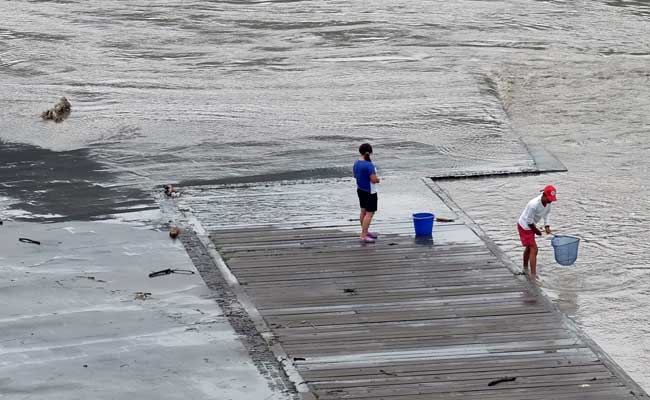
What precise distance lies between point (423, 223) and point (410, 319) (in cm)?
329

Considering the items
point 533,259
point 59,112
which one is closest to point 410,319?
point 533,259

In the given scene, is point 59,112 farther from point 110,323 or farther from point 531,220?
point 531,220

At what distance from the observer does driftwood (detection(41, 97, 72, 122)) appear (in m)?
25.6

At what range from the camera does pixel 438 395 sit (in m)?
13.3

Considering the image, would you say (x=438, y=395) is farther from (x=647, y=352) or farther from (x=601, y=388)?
(x=647, y=352)

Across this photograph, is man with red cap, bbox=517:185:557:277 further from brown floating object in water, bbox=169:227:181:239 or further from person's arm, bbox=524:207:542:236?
brown floating object in water, bbox=169:227:181:239

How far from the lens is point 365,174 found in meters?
18.2

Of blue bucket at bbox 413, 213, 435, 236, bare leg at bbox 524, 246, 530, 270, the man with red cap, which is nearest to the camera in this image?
the man with red cap

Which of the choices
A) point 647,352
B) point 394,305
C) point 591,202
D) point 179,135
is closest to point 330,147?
point 179,135

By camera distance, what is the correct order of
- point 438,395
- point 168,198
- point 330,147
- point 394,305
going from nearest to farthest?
point 438,395, point 394,305, point 168,198, point 330,147

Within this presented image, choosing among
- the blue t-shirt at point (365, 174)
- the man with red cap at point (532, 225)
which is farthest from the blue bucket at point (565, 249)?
the blue t-shirt at point (365, 174)

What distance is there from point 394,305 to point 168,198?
6.08 meters

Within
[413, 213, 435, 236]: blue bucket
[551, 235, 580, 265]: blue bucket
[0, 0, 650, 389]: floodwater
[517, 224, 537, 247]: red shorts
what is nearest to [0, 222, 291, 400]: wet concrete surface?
[0, 0, 650, 389]: floodwater

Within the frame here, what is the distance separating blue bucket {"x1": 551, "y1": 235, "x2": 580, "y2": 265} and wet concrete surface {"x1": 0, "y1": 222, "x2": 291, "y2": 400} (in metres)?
4.77
